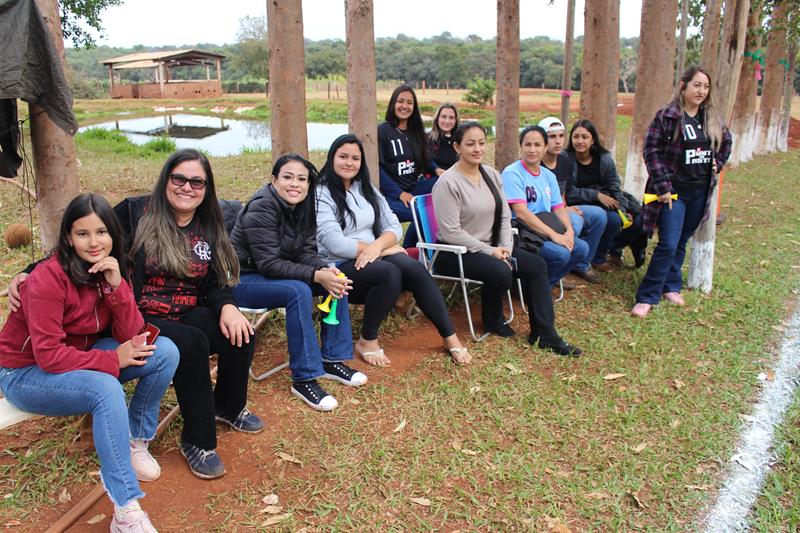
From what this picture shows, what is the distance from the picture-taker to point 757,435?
368 centimetres

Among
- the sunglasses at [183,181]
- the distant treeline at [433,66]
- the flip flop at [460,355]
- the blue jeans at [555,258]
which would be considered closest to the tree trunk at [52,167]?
the sunglasses at [183,181]

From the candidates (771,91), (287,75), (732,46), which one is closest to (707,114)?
(287,75)

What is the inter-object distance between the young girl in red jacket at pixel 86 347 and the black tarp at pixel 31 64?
1313 millimetres

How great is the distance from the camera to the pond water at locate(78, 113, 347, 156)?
1801 cm

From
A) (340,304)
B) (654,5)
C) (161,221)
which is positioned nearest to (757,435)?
(340,304)

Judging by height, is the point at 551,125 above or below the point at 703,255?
above

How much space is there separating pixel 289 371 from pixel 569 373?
1.88m

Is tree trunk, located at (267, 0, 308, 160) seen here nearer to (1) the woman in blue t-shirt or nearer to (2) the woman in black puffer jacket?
(2) the woman in black puffer jacket

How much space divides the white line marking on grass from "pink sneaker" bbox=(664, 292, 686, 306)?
97 centimetres

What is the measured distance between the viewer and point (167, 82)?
1735 inches

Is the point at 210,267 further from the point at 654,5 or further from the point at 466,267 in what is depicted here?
the point at 654,5

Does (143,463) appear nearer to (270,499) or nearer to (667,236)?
(270,499)

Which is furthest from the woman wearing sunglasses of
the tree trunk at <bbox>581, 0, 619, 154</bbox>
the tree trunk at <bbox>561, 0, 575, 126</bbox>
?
the tree trunk at <bbox>561, 0, 575, 126</bbox>

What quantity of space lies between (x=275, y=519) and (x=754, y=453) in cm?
257
